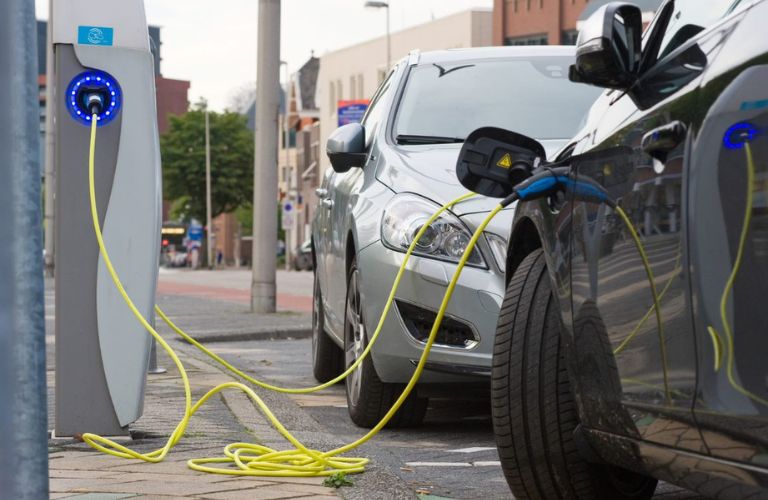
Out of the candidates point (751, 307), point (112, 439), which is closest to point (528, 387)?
point (751, 307)

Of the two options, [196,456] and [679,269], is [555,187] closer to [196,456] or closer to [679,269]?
[679,269]

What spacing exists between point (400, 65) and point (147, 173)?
268 centimetres

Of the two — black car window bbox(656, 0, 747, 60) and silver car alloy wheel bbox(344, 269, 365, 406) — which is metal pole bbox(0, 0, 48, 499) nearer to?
black car window bbox(656, 0, 747, 60)

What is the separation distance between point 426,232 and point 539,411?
2205 millimetres

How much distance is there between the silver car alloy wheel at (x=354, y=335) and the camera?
6.62 metres

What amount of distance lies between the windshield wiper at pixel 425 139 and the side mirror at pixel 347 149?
0.22 meters

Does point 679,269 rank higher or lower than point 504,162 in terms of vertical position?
lower

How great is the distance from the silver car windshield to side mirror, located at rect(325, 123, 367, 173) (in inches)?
7.9

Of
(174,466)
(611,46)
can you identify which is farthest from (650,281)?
(174,466)

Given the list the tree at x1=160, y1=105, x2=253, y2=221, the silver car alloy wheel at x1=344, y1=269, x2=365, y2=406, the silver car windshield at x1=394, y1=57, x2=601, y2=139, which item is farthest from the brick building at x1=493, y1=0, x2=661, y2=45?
the silver car alloy wheel at x1=344, y1=269, x2=365, y2=406

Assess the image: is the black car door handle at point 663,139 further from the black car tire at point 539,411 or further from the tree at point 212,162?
the tree at point 212,162

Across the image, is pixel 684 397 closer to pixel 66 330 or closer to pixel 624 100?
pixel 624 100

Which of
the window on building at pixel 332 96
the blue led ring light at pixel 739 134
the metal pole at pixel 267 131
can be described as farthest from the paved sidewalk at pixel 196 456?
the window on building at pixel 332 96

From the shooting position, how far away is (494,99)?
729cm
